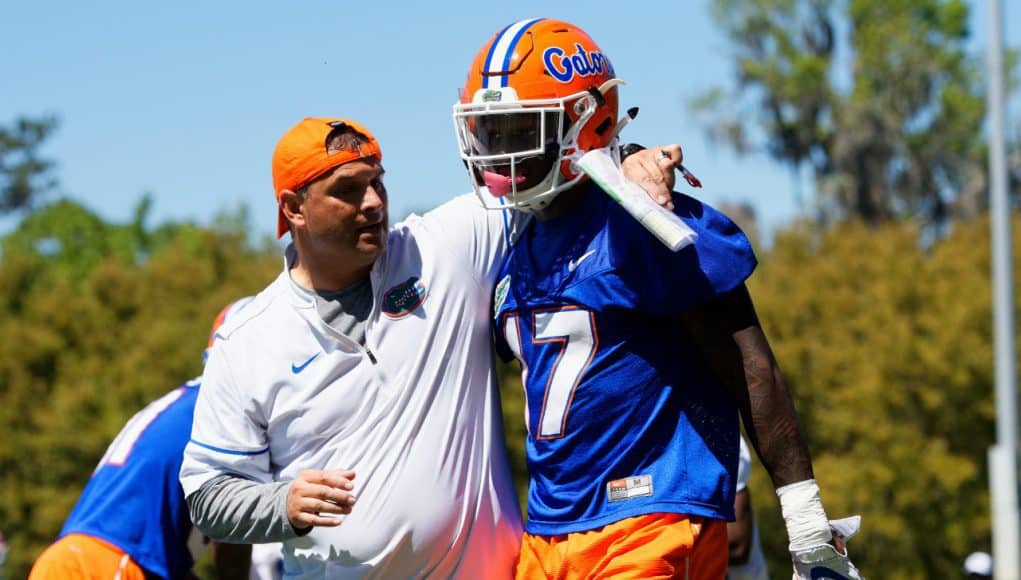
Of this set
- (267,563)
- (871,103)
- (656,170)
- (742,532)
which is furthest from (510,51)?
(871,103)

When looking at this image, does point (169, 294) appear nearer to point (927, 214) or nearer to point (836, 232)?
point (836, 232)

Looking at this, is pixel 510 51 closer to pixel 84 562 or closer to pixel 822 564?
pixel 822 564

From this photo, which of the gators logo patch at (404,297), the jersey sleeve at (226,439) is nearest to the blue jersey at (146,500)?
the jersey sleeve at (226,439)

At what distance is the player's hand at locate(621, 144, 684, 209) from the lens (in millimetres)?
3792

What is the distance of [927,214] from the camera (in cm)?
4412

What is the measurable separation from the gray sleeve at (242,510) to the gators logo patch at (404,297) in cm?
64

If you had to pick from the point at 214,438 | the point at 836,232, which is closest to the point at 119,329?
the point at 836,232

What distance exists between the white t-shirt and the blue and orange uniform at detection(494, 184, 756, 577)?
39cm

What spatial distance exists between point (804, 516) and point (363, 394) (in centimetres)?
144

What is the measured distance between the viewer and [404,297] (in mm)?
4426

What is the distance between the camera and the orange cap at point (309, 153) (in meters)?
4.42

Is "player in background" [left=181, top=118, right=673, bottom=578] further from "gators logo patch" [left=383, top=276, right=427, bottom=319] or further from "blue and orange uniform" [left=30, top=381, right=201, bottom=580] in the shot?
"blue and orange uniform" [left=30, top=381, right=201, bottom=580]

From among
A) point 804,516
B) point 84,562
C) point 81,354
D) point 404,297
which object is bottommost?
point 81,354

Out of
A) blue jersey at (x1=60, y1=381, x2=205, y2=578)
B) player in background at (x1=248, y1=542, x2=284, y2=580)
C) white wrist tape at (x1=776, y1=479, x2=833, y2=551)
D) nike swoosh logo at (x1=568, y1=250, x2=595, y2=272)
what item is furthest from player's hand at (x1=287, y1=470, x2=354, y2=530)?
player in background at (x1=248, y1=542, x2=284, y2=580)
